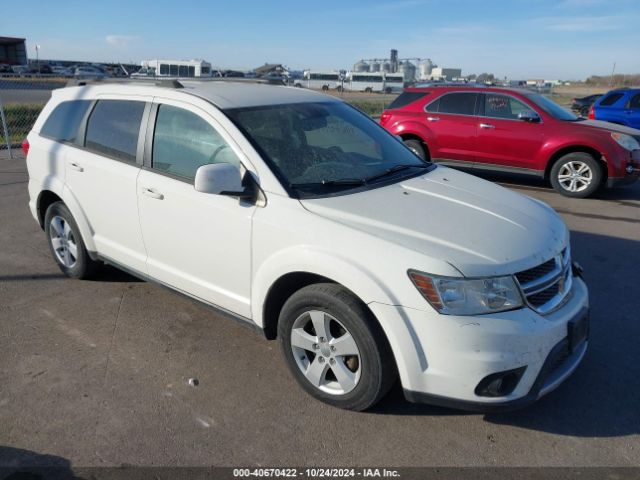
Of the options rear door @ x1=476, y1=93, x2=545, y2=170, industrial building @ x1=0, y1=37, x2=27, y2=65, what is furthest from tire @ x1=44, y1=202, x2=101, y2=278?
industrial building @ x1=0, y1=37, x2=27, y2=65

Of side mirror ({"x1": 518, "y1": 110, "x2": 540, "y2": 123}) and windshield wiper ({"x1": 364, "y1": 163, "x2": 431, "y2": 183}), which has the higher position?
side mirror ({"x1": 518, "y1": 110, "x2": 540, "y2": 123})

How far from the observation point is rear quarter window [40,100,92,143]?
4.60 metres

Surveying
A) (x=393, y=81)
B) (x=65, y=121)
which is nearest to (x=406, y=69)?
(x=393, y=81)

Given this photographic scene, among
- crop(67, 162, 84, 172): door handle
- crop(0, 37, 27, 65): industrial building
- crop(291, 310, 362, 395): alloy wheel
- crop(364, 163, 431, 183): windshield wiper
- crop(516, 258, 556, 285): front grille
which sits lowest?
crop(291, 310, 362, 395): alloy wheel

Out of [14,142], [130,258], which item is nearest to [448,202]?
[130,258]

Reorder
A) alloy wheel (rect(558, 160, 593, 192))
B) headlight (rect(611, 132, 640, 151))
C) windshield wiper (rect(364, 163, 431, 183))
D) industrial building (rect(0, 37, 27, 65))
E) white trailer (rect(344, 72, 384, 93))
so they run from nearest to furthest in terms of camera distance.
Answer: windshield wiper (rect(364, 163, 431, 183)) < headlight (rect(611, 132, 640, 151)) < alloy wheel (rect(558, 160, 593, 192)) < white trailer (rect(344, 72, 384, 93)) < industrial building (rect(0, 37, 27, 65))

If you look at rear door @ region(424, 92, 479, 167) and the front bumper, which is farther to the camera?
rear door @ region(424, 92, 479, 167)

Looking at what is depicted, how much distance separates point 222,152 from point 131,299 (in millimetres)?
1826

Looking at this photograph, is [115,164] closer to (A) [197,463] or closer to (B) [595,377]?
(A) [197,463]

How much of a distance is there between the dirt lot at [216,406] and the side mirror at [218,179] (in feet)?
4.03

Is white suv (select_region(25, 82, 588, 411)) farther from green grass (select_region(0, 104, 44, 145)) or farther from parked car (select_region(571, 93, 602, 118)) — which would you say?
parked car (select_region(571, 93, 602, 118))

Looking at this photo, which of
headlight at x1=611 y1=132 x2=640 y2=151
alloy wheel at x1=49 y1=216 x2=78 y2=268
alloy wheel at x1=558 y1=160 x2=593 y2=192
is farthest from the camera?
alloy wheel at x1=558 y1=160 x2=593 y2=192

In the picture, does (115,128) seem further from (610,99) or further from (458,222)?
(610,99)

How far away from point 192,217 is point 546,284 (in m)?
2.20
